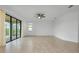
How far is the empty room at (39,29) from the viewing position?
6.43 meters

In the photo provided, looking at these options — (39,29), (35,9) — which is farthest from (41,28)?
(35,9)

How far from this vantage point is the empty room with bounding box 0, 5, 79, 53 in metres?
6.43

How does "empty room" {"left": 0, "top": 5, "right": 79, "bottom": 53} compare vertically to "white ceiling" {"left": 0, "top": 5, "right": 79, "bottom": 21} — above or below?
below

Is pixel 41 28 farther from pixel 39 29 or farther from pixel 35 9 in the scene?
pixel 35 9

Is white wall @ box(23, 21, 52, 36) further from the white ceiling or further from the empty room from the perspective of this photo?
the white ceiling

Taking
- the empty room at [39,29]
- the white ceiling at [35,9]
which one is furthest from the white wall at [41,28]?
the white ceiling at [35,9]

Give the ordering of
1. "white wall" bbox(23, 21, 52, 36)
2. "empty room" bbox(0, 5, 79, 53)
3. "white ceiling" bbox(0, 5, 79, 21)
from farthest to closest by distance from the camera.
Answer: "white wall" bbox(23, 21, 52, 36)
"white ceiling" bbox(0, 5, 79, 21)
"empty room" bbox(0, 5, 79, 53)

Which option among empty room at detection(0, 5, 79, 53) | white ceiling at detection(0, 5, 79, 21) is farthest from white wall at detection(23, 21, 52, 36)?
white ceiling at detection(0, 5, 79, 21)

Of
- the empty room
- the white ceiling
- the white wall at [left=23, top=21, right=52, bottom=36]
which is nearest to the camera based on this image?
the empty room

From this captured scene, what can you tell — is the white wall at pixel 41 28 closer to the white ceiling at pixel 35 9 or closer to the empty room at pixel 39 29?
the empty room at pixel 39 29
